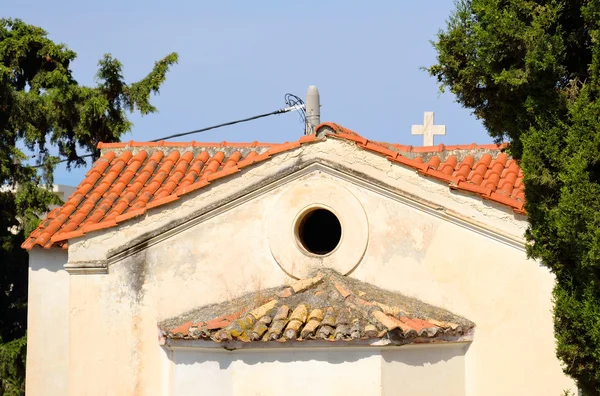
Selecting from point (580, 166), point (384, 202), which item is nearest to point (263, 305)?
point (384, 202)

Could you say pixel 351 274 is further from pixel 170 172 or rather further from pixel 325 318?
pixel 170 172

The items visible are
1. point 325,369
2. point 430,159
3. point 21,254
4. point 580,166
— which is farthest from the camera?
point 21,254

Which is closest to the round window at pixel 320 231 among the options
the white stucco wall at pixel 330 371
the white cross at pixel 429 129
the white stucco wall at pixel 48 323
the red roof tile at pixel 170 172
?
the red roof tile at pixel 170 172

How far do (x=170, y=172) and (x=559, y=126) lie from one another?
6.75 metres

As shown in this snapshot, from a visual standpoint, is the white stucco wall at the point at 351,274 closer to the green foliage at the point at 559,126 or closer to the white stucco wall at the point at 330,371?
the white stucco wall at the point at 330,371

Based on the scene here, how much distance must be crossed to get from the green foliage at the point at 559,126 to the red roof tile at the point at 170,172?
232 centimetres

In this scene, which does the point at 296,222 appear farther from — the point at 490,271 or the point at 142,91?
the point at 142,91

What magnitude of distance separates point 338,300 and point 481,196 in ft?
6.41

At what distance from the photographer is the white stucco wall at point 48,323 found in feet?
47.1

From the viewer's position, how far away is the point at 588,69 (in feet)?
31.9

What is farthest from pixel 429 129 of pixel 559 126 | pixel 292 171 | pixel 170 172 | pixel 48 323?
pixel 559 126

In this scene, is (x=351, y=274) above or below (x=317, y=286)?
above

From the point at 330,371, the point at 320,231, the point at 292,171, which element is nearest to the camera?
the point at 330,371

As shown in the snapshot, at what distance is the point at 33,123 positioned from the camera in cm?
1877
